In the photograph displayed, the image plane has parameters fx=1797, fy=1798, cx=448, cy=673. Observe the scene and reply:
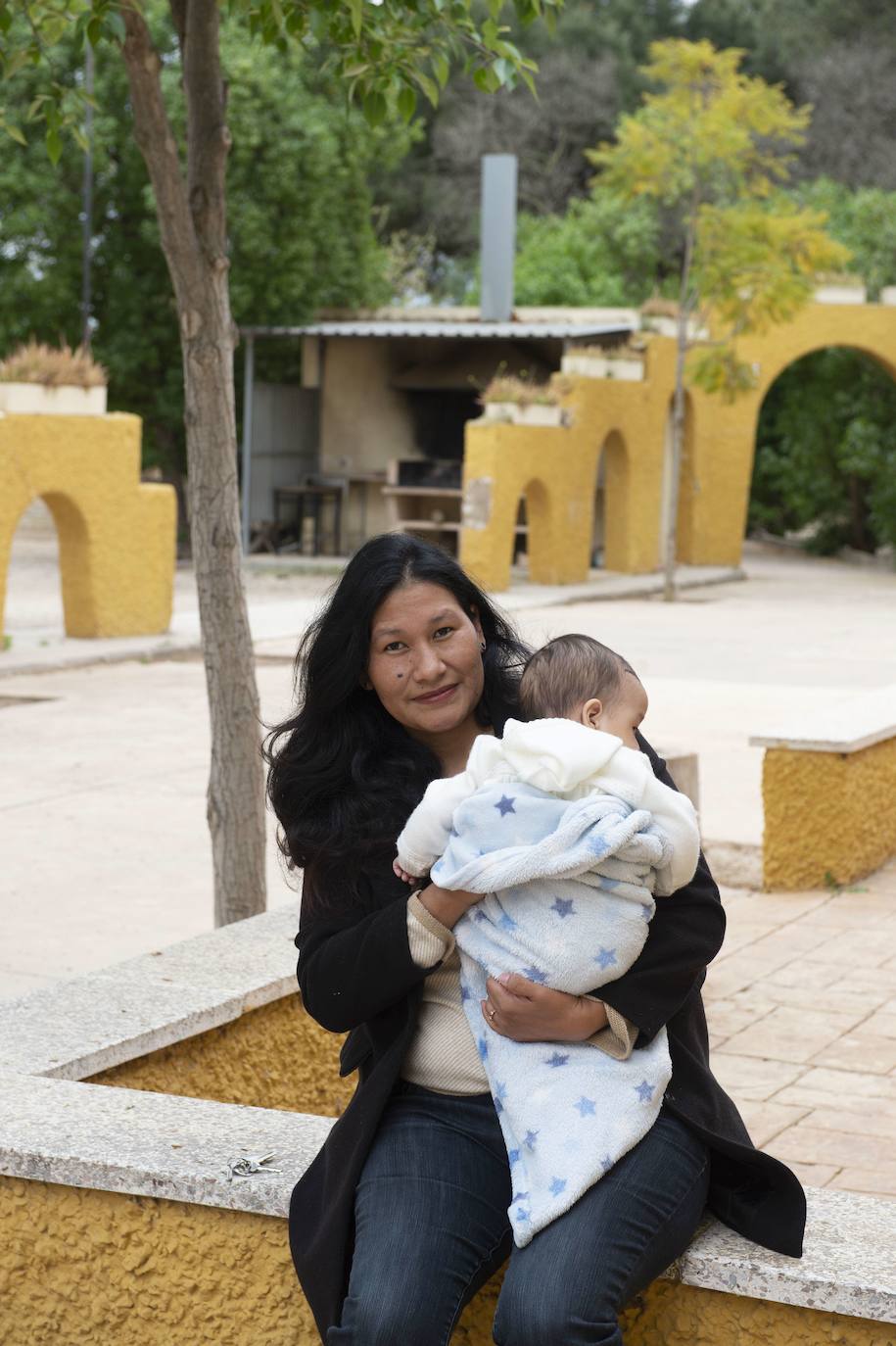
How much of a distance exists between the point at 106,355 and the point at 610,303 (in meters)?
9.60

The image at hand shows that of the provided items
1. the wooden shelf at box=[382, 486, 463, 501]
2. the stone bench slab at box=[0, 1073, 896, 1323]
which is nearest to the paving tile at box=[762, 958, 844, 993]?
the stone bench slab at box=[0, 1073, 896, 1323]

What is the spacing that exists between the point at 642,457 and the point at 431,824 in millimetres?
21638

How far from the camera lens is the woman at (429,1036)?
2184mm

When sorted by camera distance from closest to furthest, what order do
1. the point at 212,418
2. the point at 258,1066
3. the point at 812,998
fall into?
the point at 258,1066
the point at 212,418
the point at 812,998

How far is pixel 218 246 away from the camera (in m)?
4.69

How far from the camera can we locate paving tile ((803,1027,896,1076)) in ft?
14.8

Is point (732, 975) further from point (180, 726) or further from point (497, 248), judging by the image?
point (497, 248)

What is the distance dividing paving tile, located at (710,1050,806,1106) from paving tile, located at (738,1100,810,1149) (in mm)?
36

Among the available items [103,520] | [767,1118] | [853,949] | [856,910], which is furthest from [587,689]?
[103,520]

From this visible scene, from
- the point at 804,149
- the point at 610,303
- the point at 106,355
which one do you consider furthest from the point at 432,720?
the point at 804,149

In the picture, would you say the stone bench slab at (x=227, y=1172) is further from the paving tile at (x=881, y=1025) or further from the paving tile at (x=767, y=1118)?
the paving tile at (x=881, y=1025)

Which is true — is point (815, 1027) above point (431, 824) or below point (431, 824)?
below

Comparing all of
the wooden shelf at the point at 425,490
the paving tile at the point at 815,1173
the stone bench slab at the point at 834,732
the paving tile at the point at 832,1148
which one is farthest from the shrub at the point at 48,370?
the paving tile at the point at 815,1173

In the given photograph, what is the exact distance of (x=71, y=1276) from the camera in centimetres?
264
